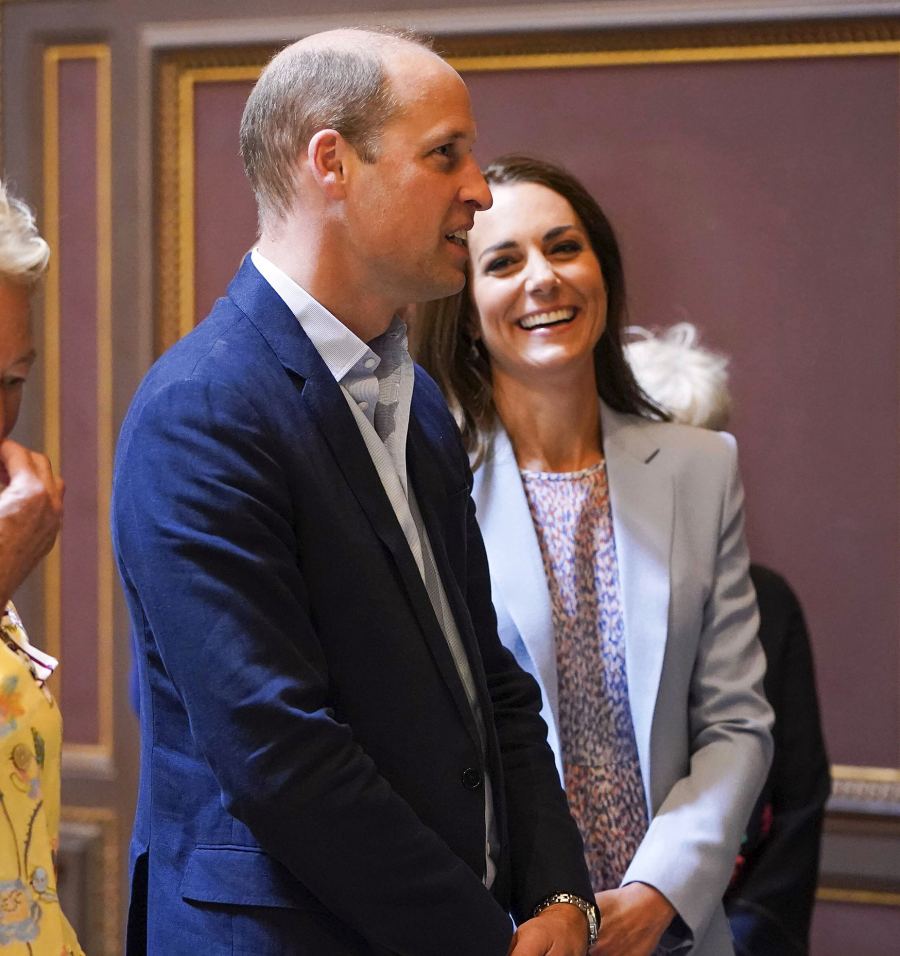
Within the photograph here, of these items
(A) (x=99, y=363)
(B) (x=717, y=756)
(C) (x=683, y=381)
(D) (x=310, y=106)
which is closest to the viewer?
(D) (x=310, y=106)

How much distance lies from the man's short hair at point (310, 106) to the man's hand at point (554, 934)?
32.9 inches

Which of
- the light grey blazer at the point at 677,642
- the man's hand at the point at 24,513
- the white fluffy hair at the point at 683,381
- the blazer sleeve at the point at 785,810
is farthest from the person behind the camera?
the white fluffy hair at the point at 683,381

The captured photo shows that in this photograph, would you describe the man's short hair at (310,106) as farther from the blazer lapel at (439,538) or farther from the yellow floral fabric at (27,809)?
the yellow floral fabric at (27,809)

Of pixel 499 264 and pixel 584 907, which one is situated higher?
pixel 499 264

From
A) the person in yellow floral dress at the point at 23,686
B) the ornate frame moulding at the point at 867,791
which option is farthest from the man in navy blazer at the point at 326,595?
the ornate frame moulding at the point at 867,791

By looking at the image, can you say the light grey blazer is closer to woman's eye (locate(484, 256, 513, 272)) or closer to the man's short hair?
woman's eye (locate(484, 256, 513, 272))

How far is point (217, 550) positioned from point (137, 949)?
20.2 inches

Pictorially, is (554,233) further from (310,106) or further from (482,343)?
(310,106)

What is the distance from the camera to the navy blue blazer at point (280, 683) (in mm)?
1285

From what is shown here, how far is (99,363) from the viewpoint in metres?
3.46

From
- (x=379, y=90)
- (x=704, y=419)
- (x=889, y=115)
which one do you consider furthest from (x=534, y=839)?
(x=889, y=115)

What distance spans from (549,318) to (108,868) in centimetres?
217

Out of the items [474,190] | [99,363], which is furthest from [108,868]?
[474,190]

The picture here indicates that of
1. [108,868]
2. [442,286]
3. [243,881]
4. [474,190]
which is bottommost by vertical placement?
[108,868]
